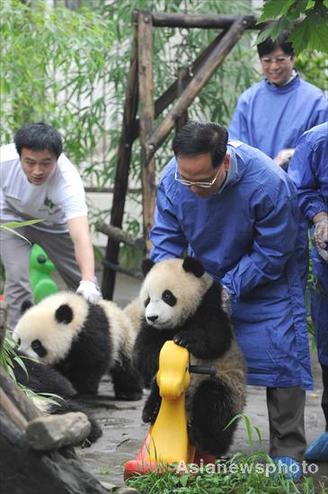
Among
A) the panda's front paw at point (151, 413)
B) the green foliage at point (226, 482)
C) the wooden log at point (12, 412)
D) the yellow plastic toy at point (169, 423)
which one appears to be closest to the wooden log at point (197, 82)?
the panda's front paw at point (151, 413)

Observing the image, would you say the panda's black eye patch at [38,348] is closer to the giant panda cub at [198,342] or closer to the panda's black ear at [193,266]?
the giant panda cub at [198,342]

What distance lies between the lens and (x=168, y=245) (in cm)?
518

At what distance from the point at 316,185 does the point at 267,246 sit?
1.59ft

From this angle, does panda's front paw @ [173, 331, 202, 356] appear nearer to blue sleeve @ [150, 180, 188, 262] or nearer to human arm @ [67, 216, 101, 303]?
blue sleeve @ [150, 180, 188, 262]

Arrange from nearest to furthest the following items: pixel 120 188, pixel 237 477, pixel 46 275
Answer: pixel 237 477
pixel 46 275
pixel 120 188

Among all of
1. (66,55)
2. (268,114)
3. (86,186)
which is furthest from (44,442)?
(86,186)

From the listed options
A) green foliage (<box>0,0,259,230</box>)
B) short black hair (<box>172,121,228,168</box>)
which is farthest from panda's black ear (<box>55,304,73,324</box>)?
green foliage (<box>0,0,259,230</box>)

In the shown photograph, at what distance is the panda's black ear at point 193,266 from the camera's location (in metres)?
4.86

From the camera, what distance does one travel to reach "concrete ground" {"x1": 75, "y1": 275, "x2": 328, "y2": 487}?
5.11 meters

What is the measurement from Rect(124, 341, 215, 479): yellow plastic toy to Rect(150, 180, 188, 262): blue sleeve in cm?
59

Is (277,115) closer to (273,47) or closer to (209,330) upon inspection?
(273,47)

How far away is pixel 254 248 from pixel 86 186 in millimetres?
6772

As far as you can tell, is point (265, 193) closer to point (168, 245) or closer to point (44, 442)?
point (168, 245)

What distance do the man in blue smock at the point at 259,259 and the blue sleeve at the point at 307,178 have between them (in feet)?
0.32
